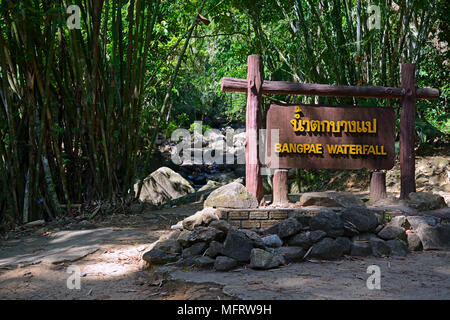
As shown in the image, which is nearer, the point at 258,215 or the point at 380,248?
the point at 380,248

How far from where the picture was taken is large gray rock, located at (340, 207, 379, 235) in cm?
402

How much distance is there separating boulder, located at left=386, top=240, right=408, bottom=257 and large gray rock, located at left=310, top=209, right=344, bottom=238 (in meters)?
0.49

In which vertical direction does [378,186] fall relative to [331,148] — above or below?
below

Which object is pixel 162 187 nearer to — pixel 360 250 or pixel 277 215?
pixel 277 215

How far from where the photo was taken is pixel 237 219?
4262 mm

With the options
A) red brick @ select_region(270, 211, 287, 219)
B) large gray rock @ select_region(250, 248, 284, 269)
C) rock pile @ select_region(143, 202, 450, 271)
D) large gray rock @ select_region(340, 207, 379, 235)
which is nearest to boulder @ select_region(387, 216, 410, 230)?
rock pile @ select_region(143, 202, 450, 271)

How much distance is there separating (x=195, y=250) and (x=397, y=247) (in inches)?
74.7

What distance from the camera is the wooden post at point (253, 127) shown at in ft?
14.7

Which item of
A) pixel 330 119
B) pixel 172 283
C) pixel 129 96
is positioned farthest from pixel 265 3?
pixel 172 283

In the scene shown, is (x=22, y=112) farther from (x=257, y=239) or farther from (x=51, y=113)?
(x=257, y=239)

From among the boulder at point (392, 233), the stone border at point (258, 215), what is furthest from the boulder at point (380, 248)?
the stone border at point (258, 215)

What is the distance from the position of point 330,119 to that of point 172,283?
8.67 ft

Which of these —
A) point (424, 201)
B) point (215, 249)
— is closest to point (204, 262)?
point (215, 249)

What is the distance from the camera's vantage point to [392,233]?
4078mm
